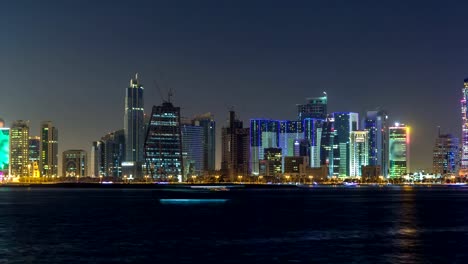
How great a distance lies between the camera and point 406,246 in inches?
2478

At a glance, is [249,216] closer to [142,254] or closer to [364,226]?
[364,226]

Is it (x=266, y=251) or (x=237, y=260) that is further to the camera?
(x=266, y=251)

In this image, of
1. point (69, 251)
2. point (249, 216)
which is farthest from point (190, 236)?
point (249, 216)

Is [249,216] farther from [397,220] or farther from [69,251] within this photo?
[69,251]

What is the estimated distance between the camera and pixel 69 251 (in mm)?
58125

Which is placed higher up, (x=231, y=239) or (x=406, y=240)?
(x=231, y=239)

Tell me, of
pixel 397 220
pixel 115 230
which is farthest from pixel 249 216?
pixel 115 230

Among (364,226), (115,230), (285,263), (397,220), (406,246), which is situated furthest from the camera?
(397,220)

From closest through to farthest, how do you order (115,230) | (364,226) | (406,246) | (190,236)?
(406,246), (190,236), (115,230), (364,226)

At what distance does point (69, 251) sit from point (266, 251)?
15.6 meters

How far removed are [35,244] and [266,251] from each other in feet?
67.3

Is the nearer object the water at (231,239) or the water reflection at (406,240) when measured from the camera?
the water at (231,239)

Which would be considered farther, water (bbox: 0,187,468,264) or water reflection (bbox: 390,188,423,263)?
water reflection (bbox: 390,188,423,263)

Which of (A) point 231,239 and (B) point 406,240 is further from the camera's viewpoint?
(B) point 406,240
